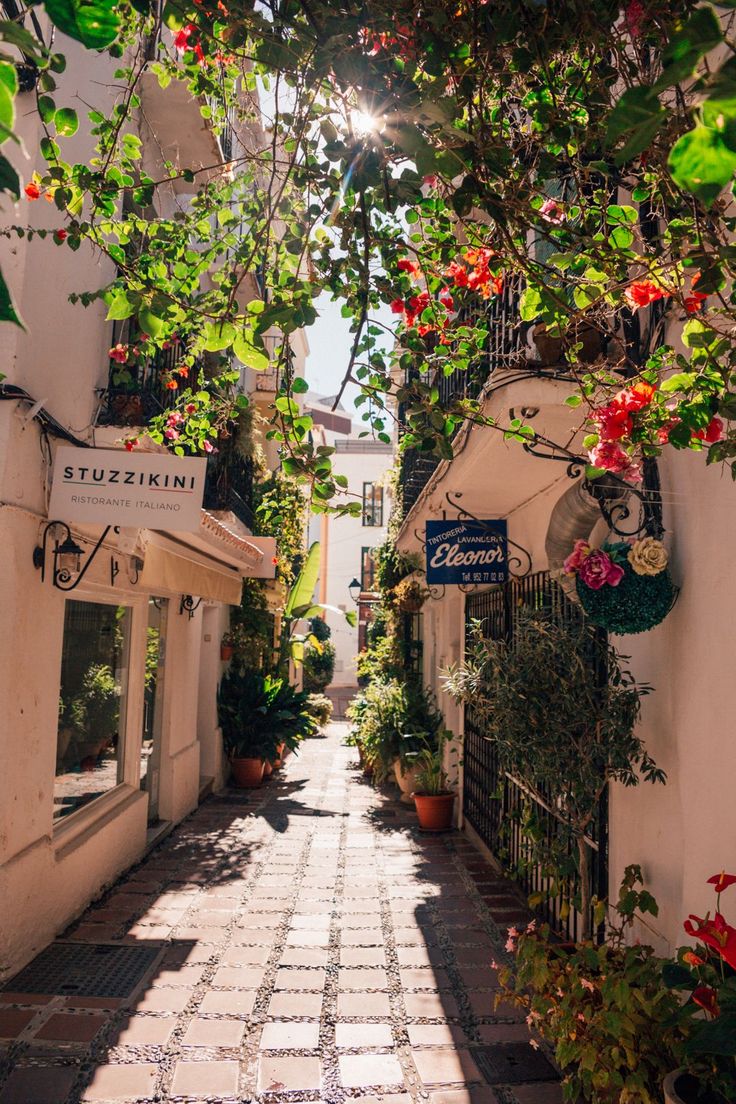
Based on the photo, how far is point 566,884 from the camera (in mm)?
4965

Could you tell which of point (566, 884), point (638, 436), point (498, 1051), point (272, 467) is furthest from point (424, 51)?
point (272, 467)

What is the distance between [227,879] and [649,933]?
4.95 metres

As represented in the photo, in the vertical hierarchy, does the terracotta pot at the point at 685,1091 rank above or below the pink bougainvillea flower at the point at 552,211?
below

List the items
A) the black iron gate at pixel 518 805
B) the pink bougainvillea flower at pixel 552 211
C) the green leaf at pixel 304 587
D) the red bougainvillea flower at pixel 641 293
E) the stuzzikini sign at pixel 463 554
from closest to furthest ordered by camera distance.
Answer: the red bougainvillea flower at pixel 641 293
the pink bougainvillea flower at pixel 552 211
the black iron gate at pixel 518 805
the stuzzikini sign at pixel 463 554
the green leaf at pixel 304 587

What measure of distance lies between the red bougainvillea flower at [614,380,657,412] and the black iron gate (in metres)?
1.63

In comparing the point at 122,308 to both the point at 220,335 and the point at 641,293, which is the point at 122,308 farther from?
the point at 641,293

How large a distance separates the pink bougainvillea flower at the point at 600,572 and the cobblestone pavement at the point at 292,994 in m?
2.60

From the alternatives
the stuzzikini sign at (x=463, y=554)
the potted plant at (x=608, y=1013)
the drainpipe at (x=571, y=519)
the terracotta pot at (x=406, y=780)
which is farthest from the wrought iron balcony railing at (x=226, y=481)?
the potted plant at (x=608, y=1013)

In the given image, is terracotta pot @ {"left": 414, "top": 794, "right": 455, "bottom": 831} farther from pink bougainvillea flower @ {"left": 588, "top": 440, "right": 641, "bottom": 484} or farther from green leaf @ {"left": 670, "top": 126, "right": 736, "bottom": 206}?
green leaf @ {"left": 670, "top": 126, "right": 736, "bottom": 206}

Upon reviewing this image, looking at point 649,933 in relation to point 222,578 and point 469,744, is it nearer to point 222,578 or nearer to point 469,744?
point 469,744

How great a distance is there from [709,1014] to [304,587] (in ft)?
44.8

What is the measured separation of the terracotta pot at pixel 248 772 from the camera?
43.0ft

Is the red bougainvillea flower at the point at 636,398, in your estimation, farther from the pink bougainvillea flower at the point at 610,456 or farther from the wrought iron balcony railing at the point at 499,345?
the wrought iron balcony railing at the point at 499,345

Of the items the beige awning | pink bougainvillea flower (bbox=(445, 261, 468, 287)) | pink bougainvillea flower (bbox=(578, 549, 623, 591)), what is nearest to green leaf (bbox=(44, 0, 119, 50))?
pink bougainvillea flower (bbox=(445, 261, 468, 287))
